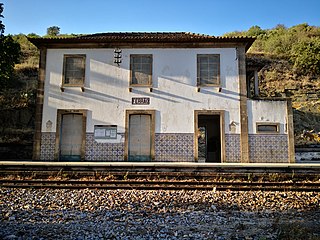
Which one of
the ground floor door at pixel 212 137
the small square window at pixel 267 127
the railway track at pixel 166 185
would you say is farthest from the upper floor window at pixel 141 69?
the railway track at pixel 166 185

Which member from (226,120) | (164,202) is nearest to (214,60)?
(226,120)

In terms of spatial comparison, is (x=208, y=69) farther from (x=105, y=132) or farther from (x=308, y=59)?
(x=308, y=59)

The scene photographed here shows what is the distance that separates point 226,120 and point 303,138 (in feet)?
33.6

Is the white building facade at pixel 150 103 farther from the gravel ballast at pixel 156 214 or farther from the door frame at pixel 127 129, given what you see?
the gravel ballast at pixel 156 214

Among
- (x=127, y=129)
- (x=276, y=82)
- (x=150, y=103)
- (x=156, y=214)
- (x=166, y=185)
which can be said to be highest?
(x=276, y=82)

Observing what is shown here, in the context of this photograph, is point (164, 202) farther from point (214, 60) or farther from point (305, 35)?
point (305, 35)

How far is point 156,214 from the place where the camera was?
6.13 m

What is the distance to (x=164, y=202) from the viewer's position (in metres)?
7.16

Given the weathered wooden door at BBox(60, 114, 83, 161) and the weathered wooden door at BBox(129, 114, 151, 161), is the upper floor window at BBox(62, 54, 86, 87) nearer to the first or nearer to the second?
the weathered wooden door at BBox(60, 114, 83, 161)

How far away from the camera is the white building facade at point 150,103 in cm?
1312

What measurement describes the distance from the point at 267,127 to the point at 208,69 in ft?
13.4

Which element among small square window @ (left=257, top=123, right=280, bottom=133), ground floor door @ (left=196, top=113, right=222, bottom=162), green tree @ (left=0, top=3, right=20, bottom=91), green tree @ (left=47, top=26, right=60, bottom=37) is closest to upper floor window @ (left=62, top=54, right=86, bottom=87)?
green tree @ (left=0, top=3, right=20, bottom=91)

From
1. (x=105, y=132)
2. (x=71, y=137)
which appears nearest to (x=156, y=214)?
(x=105, y=132)

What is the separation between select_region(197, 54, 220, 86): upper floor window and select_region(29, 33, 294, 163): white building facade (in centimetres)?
5
